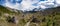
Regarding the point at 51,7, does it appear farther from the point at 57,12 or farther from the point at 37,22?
the point at 37,22

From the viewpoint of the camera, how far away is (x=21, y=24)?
41.6 inches

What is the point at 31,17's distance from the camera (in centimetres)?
106

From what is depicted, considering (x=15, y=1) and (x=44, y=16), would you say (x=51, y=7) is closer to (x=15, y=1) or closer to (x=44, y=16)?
(x=44, y=16)

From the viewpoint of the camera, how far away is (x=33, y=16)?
3.48ft

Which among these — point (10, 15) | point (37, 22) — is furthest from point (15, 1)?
point (37, 22)

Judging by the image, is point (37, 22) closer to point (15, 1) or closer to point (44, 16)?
point (44, 16)

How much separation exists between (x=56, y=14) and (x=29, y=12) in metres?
0.24

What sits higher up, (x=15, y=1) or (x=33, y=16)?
(x=15, y=1)

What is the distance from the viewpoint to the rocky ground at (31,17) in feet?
3.46

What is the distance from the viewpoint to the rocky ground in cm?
106

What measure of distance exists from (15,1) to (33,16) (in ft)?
0.68

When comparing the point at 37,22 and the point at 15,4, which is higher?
the point at 15,4

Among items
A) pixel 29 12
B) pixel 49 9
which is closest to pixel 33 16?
pixel 29 12

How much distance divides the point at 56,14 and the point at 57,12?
2 centimetres
